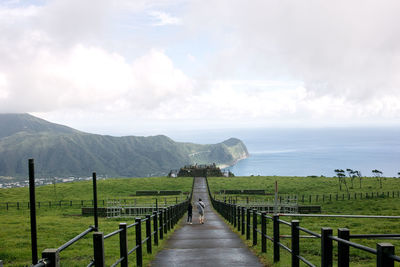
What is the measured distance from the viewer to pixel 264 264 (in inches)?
410

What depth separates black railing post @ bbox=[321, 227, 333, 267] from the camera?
642 cm

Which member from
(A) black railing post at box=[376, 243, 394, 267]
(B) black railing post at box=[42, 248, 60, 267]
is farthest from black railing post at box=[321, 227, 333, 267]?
(B) black railing post at box=[42, 248, 60, 267]

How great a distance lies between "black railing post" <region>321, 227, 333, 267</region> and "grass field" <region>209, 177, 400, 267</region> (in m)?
3.41

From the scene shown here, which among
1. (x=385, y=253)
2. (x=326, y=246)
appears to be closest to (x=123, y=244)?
(x=326, y=246)

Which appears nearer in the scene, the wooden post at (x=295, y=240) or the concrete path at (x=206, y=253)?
the wooden post at (x=295, y=240)

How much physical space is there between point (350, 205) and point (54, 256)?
42888mm

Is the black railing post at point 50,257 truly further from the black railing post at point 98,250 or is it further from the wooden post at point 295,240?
the wooden post at point 295,240

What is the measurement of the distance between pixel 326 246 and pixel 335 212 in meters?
34.4

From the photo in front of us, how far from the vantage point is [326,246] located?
21.4 ft

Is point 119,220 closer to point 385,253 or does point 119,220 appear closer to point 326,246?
point 326,246

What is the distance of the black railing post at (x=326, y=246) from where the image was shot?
6.42 metres

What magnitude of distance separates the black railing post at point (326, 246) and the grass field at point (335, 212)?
3.41 m

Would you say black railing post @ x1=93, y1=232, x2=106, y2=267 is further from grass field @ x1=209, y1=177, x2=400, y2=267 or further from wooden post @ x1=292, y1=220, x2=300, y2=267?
grass field @ x1=209, y1=177, x2=400, y2=267

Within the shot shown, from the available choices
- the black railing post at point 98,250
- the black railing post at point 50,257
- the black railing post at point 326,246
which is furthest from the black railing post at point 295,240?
Answer: the black railing post at point 50,257
